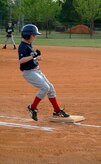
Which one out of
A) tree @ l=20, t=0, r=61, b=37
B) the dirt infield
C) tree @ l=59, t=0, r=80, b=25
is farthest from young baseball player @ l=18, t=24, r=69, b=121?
tree @ l=59, t=0, r=80, b=25

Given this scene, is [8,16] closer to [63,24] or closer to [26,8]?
[63,24]

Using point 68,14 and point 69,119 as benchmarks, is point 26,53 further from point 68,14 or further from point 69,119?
point 68,14

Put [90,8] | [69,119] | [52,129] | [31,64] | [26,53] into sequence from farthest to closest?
[90,8] < [69,119] < [31,64] < [26,53] < [52,129]

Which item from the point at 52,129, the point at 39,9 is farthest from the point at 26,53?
the point at 39,9

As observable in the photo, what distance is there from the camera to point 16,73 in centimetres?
1686

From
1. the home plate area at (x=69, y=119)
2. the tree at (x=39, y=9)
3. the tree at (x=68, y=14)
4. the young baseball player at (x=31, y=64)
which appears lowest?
the tree at (x=68, y=14)

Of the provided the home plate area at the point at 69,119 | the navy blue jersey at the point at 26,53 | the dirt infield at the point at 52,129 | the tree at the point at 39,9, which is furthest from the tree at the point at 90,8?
the navy blue jersey at the point at 26,53

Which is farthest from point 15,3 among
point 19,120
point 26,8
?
point 19,120

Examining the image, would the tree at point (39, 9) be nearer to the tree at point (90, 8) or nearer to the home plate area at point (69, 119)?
the tree at point (90, 8)

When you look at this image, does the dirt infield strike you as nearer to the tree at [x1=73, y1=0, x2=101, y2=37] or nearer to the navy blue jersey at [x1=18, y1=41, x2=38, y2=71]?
the navy blue jersey at [x1=18, y1=41, x2=38, y2=71]

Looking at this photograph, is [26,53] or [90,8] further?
[90,8]

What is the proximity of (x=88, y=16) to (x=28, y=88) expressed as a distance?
Answer: 52571mm

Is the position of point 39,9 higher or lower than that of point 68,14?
higher

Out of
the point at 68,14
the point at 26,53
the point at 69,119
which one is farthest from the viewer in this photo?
the point at 68,14
